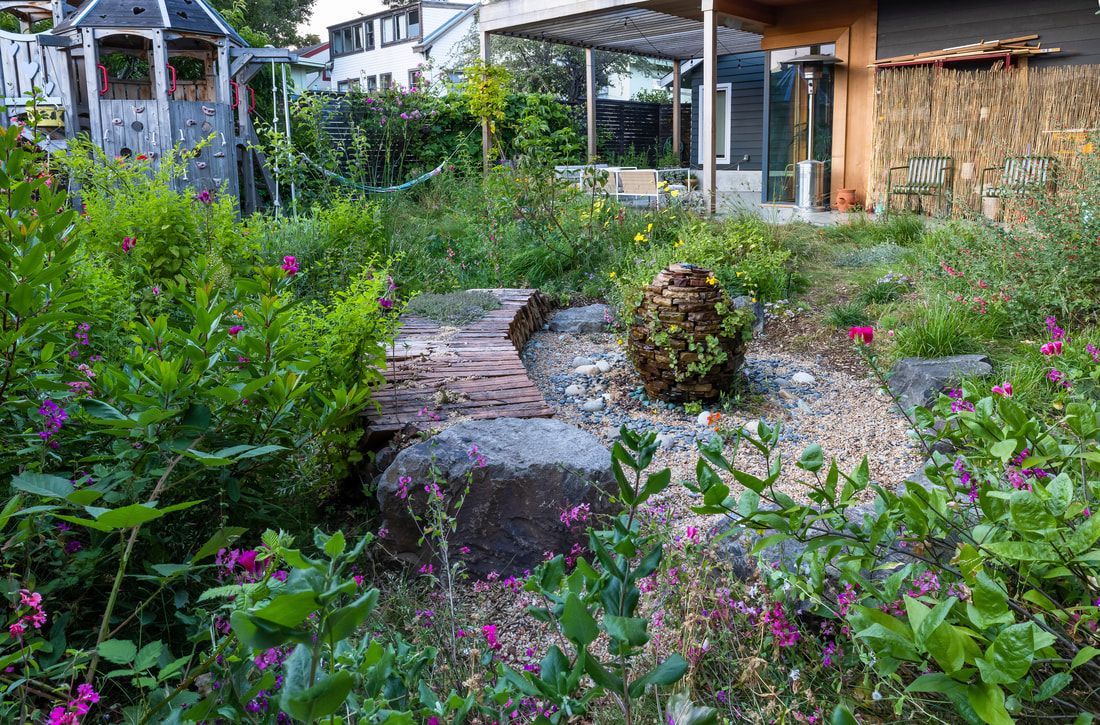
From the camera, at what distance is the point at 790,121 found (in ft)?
41.3

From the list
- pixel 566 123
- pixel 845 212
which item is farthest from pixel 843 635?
pixel 566 123

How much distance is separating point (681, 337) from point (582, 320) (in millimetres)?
1930

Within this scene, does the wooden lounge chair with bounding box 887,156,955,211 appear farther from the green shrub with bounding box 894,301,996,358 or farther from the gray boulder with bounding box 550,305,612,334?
the green shrub with bounding box 894,301,996,358

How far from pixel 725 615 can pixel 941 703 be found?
0.55 metres

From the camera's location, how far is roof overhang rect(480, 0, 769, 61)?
37.2 ft

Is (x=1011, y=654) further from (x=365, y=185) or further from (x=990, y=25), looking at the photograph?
(x=990, y=25)

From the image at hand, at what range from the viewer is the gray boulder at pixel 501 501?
286 cm

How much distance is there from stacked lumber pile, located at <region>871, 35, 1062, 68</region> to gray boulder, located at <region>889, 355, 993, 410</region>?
7479 mm

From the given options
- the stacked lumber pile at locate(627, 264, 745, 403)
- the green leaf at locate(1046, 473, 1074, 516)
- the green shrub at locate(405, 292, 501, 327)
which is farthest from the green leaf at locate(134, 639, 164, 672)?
the green shrub at locate(405, 292, 501, 327)

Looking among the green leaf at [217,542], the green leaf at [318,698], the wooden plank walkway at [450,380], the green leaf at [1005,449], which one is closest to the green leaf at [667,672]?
the green leaf at [318,698]

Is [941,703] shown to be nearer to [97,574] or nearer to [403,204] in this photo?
[97,574]

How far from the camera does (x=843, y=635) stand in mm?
1983

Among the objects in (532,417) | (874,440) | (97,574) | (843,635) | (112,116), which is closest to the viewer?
(97,574)

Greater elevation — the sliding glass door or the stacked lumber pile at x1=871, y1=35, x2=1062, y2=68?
the stacked lumber pile at x1=871, y1=35, x2=1062, y2=68
